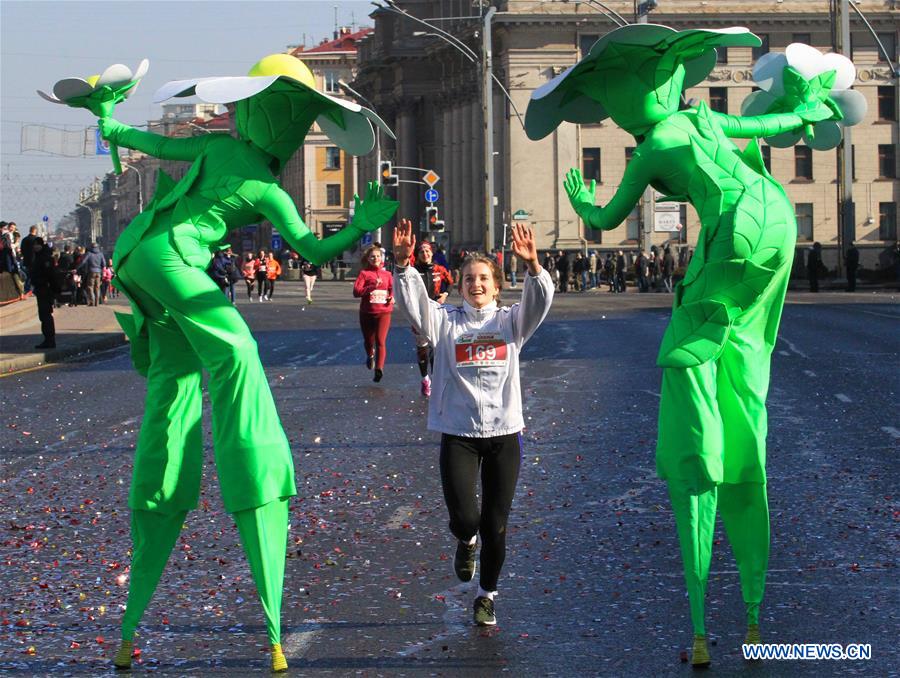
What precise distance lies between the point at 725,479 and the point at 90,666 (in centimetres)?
254

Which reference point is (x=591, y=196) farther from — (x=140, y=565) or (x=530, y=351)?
(x=530, y=351)

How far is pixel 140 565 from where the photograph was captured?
6.64 metres

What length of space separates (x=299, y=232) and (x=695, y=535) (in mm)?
1905

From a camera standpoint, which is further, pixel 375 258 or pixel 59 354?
pixel 59 354

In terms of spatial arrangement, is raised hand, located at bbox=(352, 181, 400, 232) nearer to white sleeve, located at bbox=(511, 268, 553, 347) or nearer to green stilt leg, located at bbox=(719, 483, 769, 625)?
white sleeve, located at bbox=(511, 268, 553, 347)

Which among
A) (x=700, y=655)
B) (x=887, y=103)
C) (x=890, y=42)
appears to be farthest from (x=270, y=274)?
(x=700, y=655)

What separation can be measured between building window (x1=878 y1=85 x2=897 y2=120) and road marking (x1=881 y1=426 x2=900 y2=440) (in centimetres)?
7321

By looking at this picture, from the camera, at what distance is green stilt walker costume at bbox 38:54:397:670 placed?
644 cm

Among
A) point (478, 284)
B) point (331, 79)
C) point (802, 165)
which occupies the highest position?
point (331, 79)

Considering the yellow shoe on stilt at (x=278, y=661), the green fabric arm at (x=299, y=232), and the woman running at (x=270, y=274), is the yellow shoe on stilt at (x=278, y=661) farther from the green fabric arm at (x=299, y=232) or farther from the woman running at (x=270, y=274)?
the woman running at (x=270, y=274)

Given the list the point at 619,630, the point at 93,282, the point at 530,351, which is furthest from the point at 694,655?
the point at 93,282

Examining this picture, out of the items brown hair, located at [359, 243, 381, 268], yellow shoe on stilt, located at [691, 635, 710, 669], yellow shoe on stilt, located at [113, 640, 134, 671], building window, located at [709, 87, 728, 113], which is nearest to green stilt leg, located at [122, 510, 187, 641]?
yellow shoe on stilt, located at [113, 640, 134, 671]

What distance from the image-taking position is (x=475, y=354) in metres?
7.22

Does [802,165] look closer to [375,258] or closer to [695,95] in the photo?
[695,95]
